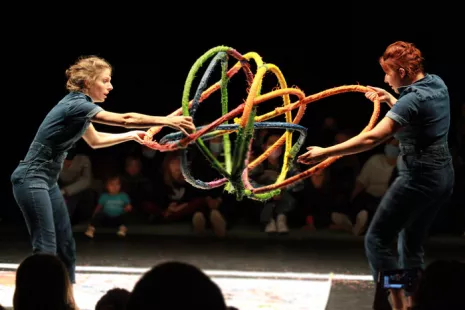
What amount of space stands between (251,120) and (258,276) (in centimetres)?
159

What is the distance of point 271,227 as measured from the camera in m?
6.62

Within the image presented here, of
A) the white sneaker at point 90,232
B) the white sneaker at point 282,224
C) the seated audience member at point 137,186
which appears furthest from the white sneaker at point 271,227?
the white sneaker at point 90,232

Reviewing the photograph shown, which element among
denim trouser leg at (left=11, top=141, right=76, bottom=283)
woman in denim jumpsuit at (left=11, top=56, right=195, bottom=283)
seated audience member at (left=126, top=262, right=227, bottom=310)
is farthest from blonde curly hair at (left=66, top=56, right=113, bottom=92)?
seated audience member at (left=126, top=262, right=227, bottom=310)

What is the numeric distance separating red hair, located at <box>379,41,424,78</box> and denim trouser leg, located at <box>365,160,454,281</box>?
49cm

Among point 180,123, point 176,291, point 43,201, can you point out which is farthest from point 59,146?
point 176,291

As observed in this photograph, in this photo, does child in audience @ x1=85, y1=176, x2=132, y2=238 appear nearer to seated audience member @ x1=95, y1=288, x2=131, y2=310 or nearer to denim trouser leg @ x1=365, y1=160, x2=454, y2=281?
denim trouser leg @ x1=365, y1=160, x2=454, y2=281

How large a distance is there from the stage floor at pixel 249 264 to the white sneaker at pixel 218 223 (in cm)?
16

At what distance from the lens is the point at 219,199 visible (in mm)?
6637

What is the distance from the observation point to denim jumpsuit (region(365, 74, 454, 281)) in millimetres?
3400

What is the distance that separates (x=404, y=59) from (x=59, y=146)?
1.78 meters

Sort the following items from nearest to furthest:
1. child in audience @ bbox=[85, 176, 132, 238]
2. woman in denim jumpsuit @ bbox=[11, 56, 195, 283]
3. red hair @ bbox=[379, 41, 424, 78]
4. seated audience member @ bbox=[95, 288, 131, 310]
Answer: seated audience member @ bbox=[95, 288, 131, 310] < red hair @ bbox=[379, 41, 424, 78] < woman in denim jumpsuit @ bbox=[11, 56, 195, 283] < child in audience @ bbox=[85, 176, 132, 238]

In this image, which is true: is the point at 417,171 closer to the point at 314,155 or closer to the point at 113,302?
the point at 314,155

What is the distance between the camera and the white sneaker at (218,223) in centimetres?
650

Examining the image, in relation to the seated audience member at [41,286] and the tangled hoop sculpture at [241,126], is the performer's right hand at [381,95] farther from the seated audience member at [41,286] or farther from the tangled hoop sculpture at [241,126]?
the seated audience member at [41,286]
